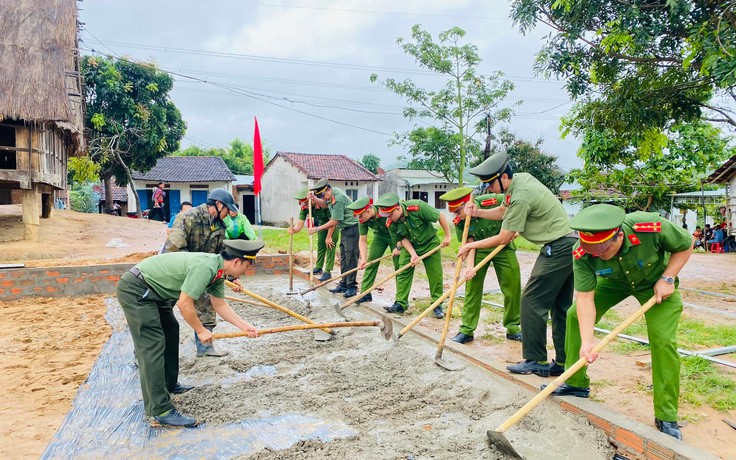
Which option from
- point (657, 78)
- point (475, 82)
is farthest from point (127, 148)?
point (657, 78)

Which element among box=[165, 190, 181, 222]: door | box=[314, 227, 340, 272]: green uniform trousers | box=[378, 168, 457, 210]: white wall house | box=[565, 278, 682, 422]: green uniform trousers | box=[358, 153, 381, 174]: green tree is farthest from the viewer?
box=[358, 153, 381, 174]: green tree

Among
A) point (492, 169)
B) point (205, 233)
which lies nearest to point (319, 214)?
point (205, 233)

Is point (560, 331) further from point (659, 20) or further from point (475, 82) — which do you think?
point (475, 82)

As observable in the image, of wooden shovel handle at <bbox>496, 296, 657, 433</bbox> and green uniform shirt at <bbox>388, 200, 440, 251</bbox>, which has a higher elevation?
green uniform shirt at <bbox>388, 200, 440, 251</bbox>

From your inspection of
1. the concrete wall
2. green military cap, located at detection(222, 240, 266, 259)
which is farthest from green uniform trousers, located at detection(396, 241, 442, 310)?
green military cap, located at detection(222, 240, 266, 259)

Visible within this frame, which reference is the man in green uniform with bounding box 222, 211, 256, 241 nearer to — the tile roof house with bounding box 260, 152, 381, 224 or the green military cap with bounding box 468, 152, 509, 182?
the green military cap with bounding box 468, 152, 509, 182

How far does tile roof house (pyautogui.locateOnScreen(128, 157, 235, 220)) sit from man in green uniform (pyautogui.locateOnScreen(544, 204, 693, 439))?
25.4m

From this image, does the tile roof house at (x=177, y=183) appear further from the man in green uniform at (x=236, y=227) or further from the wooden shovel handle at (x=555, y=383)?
the wooden shovel handle at (x=555, y=383)

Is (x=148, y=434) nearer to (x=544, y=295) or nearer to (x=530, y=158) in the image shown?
(x=544, y=295)

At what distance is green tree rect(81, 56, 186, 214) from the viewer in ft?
67.0

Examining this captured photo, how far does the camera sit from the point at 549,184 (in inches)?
888

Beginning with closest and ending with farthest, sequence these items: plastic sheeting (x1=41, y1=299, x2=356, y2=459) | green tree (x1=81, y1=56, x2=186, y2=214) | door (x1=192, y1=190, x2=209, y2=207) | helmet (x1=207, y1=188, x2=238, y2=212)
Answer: plastic sheeting (x1=41, y1=299, x2=356, y2=459) < helmet (x1=207, y1=188, x2=238, y2=212) < green tree (x1=81, y1=56, x2=186, y2=214) < door (x1=192, y1=190, x2=209, y2=207)

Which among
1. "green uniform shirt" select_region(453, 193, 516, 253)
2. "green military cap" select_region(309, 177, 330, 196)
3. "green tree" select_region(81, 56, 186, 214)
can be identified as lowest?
"green uniform shirt" select_region(453, 193, 516, 253)

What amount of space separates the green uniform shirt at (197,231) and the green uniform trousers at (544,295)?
2.91m
